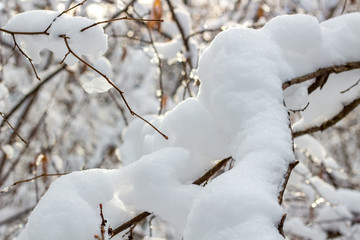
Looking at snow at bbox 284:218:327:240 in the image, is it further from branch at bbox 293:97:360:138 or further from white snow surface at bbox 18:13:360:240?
white snow surface at bbox 18:13:360:240

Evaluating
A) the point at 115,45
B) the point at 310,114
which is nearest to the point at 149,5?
the point at 310,114

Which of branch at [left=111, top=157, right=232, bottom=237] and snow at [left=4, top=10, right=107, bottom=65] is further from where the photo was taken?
snow at [left=4, top=10, right=107, bottom=65]

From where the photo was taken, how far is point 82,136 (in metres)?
6.29

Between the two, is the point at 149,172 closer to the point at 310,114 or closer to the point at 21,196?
the point at 310,114

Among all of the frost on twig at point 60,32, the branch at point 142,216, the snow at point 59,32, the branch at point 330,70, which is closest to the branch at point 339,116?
the branch at point 330,70

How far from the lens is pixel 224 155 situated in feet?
3.48

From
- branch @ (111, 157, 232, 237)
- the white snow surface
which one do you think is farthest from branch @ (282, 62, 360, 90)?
branch @ (111, 157, 232, 237)

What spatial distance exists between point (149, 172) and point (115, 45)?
5461mm

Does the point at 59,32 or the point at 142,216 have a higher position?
the point at 59,32

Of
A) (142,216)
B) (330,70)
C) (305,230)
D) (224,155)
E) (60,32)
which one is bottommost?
(305,230)

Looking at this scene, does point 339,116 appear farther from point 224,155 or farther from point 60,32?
point 60,32

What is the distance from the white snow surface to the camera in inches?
30.0

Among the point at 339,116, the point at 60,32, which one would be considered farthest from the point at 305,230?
the point at 60,32

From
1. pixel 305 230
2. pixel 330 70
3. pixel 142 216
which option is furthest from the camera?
pixel 305 230
